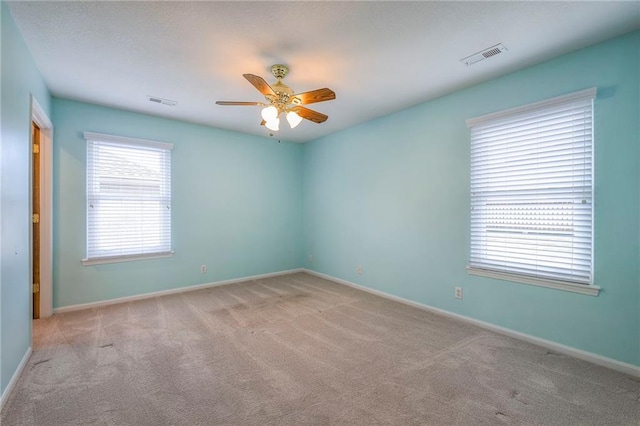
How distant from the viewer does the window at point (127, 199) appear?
376 centimetres

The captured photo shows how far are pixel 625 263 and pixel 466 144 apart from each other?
173cm

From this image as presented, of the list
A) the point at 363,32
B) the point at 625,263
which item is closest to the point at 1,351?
the point at 363,32

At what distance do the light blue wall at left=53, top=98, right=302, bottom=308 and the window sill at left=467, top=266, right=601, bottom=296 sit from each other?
11.6 ft

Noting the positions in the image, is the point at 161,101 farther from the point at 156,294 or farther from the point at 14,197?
the point at 156,294

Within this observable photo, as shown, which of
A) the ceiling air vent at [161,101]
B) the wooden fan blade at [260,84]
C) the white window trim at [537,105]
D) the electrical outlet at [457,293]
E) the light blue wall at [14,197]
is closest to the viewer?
the light blue wall at [14,197]

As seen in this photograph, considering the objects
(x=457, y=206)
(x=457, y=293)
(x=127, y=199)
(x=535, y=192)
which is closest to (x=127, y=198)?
(x=127, y=199)

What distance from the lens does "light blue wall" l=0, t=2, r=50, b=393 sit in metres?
1.93

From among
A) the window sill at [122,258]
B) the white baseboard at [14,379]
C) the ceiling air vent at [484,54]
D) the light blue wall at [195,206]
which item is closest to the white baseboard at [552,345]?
the ceiling air vent at [484,54]

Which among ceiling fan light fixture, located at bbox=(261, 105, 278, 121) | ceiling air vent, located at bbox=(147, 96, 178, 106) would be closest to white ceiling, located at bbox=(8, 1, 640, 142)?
ceiling air vent, located at bbox=(147, 96, 178, 106)

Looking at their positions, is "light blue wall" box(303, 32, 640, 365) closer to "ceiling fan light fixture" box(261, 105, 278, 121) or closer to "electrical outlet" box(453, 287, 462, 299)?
"electrical outlet" box(453, 287, 462, 299)

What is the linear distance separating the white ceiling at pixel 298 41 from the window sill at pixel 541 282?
208cm

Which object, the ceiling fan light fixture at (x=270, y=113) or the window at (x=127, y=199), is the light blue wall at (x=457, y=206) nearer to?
the ceiling fan light fixture at (x=270, y=113)

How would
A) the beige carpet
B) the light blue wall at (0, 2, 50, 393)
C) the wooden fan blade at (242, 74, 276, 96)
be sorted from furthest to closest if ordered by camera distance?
the wooden fan blade at (242, 74, 276, 96) < the light blue wall at (0, 2, 50, 393) < the beige carpet

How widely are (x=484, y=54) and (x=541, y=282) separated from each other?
2.19 m
